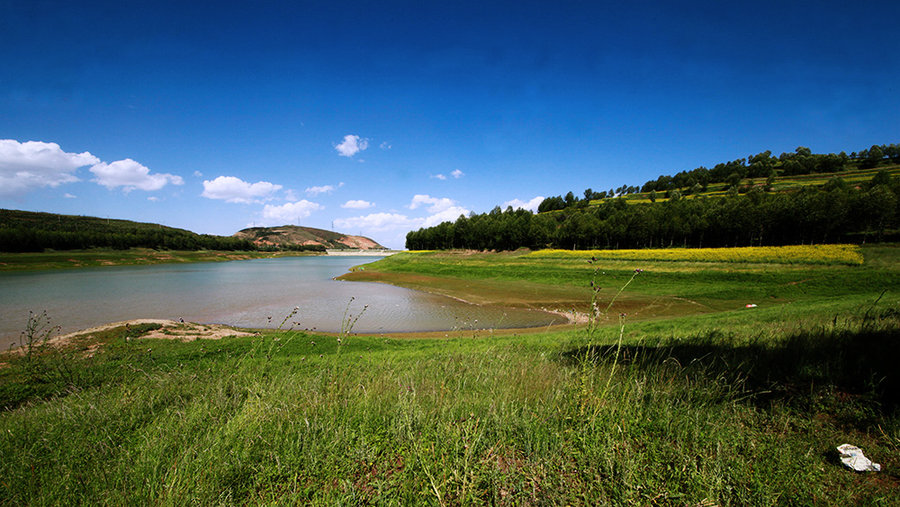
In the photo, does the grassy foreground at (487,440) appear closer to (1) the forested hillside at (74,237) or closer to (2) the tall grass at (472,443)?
(2) the tall grass at (472,443)

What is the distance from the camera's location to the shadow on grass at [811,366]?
404cm

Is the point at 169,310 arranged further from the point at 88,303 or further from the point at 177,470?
the point at 177,470

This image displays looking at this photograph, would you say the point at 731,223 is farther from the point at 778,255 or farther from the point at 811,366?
the point at 811,366

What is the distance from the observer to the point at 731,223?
1972 inches

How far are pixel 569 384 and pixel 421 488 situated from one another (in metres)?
2.19

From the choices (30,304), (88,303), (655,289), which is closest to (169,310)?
(88,303)

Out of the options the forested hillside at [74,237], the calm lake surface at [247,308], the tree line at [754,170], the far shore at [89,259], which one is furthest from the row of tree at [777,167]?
the forested hillside at [74,237]

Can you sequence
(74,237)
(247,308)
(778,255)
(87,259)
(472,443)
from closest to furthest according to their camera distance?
1. (472,443)
2. (247,308)
3. (778,255)
4. (87,259)
5. (74,237)

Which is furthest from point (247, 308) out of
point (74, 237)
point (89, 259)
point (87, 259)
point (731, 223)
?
point (74, 237)

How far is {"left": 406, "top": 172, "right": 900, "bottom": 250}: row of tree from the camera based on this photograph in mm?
40000

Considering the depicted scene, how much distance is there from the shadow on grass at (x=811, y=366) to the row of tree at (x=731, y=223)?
5359 cm

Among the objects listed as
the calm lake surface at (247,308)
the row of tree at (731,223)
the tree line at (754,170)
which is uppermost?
the tree line at (754,170)

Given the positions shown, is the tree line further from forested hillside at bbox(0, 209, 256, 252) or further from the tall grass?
forested hillside at bbox(0, 209, 256, 252)

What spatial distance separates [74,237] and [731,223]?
15945cm
